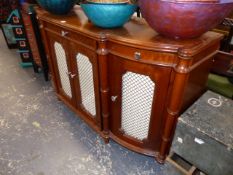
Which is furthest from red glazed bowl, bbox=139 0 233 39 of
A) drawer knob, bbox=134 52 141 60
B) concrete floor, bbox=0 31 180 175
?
concrete floor, bbox=0 31 180 175

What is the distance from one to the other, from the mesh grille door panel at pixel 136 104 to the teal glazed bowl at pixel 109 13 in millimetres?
299

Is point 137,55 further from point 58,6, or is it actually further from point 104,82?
point 58,6

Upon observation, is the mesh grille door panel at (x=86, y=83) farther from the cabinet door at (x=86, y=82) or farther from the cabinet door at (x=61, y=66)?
the cabinet door at (x=61, y=66)

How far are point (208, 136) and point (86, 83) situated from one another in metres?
0.86

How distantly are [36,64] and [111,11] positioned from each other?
5.69ft

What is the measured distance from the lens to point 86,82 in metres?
1.40

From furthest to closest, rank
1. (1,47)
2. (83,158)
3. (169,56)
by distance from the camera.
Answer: (1,47), (83,158), (169,56)

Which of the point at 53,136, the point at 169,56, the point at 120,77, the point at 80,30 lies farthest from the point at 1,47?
the point at 169,56

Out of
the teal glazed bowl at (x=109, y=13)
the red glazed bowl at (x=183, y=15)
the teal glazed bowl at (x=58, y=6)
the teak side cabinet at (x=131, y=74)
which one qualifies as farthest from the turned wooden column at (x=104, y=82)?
the teal glazed bowl at (x=58, y=6)

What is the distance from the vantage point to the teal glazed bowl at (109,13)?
1.01 m

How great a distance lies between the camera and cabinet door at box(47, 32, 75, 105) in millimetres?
1463

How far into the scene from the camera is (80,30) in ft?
3.75

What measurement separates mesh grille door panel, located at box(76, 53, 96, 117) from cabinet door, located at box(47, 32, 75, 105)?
0.44 feet

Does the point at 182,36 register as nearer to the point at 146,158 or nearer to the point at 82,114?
the point at 146,158
